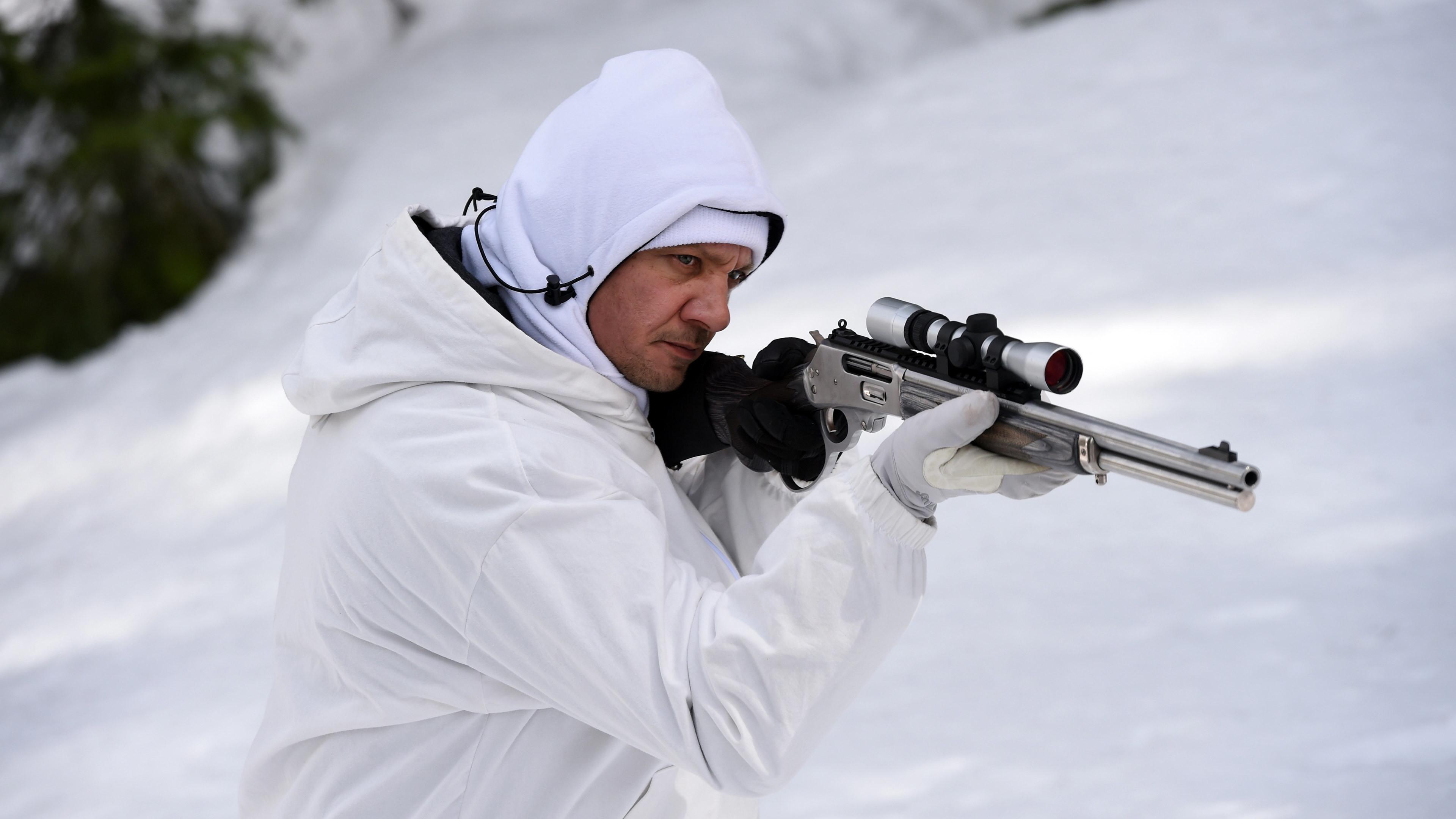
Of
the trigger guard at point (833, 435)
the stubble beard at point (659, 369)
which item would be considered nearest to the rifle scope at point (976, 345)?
the trigger guard at point (833, 435)

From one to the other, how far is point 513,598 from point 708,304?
616 mm

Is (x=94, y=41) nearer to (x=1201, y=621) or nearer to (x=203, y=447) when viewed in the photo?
(x=203, y=447)

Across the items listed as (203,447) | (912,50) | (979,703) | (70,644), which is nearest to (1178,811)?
(979,703)

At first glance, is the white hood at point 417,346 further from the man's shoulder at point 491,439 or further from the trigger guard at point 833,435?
the trigger guard at point 833,435

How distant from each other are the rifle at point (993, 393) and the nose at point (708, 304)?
0.20 m

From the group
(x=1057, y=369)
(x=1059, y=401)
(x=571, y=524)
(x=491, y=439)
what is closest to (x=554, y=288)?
(x=491, y=439)

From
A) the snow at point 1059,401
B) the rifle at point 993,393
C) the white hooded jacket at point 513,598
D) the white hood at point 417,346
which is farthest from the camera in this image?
the snow at point 1059,401

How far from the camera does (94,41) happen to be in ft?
25.4

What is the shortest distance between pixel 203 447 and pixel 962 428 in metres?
5.42

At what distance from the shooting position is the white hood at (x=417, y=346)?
1835mm

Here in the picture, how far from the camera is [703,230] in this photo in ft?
6.47

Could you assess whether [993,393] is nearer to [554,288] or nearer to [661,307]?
[661,307]

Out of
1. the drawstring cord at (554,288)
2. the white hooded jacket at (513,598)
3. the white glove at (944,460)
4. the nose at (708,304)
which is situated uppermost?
the nose at (708,304)

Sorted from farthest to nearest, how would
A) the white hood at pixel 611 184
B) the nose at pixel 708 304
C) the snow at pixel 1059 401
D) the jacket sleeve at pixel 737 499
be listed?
the snow at pixel 1059 401
the jacket sleeve at pixel 737 499
the nose at pixel 708 304
the white hood at pixel 611 184
